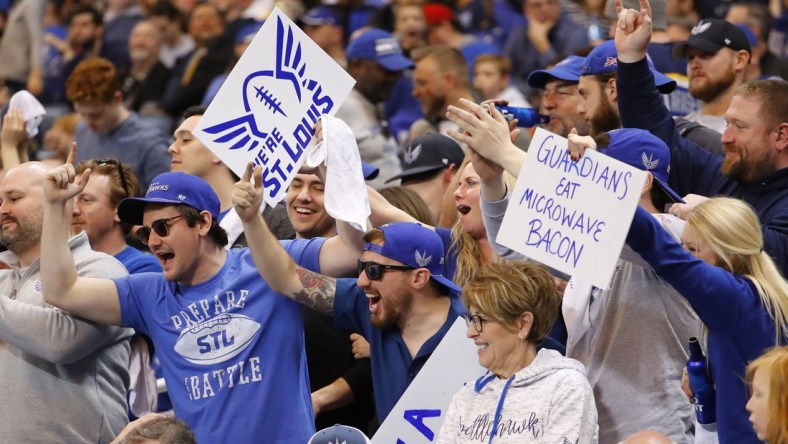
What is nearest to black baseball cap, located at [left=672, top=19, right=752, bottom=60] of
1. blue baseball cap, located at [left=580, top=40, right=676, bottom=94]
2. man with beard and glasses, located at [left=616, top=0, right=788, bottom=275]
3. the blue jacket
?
blue baseball cap, located at [left=580, top=40, right=676, bottom=94]

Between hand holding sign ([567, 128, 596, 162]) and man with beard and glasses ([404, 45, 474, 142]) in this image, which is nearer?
hand holding sign ([567, 128, 596, 162])

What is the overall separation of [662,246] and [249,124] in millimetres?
1776

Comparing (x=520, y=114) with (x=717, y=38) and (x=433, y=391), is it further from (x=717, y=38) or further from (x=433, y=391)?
(x=717, y=38)

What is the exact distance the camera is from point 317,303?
5.41 meters

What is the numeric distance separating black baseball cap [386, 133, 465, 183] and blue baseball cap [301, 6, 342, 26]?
13.3 feet

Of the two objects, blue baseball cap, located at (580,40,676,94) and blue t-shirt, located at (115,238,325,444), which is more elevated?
blue baseball cap, located at (580,40,676,94)

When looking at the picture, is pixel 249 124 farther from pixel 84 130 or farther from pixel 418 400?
pixel 84 130

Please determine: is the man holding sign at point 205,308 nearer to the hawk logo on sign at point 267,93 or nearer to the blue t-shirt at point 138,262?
the hawk logo on sign at point 267,93

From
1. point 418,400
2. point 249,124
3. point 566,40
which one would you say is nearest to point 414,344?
point 418,400

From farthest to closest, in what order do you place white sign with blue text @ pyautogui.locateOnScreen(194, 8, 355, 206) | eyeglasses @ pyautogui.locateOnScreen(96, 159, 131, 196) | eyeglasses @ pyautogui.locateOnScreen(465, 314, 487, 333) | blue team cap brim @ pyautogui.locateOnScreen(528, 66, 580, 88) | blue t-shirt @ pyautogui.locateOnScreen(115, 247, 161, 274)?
blue team cap brim @ pyautogui.locateOnScreen(528, 66, 580, 88) → eyeglasses @ pyautogui.locateOnScreen(96, 159, 131, 196) → blue t-shirt @ pyautogui.locateOnScreen(115, 247, 161, 274) → white sign with blue text @ pyautogui.locateOnScreen(194, 8, 355, 206) → eyeglasses @ pyautogui.locateOnScreen(465, 314, 487, 333)

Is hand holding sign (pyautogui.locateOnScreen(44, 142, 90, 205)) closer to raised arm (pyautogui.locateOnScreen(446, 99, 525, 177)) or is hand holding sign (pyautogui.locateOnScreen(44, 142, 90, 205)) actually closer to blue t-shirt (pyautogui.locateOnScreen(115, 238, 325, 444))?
blue t-shirt (pyautogui.locateOnScreen(115, 238, 325, 444))

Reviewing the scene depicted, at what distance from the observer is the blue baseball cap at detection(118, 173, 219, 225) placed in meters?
5.56

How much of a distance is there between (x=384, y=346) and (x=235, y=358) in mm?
585

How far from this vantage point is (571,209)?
15.4 ft
